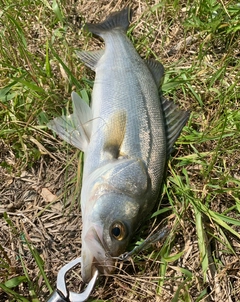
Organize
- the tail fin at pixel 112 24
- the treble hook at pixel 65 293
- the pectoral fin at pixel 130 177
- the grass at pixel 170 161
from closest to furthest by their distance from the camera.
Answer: the treble hook at pixel 65 293
the pectoral fin at pixel 130 177
the grass at pixel 170 161
the tail fin at pixel 112 24

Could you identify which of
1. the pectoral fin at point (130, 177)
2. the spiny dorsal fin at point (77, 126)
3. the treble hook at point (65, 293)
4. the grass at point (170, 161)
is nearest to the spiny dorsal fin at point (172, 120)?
the grass at point (170, 161)

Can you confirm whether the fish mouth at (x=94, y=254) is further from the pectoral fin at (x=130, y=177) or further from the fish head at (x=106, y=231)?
the pectoral fin at (x=130, y=177)

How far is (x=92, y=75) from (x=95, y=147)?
0.97m

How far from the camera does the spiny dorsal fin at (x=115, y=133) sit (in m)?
2.99

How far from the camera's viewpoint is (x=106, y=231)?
2.65 m

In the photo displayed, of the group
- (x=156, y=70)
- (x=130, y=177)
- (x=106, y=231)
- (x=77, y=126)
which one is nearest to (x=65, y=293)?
(x=106, y=231)

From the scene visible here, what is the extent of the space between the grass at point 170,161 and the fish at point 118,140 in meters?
0.18

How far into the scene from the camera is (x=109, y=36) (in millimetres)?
3764

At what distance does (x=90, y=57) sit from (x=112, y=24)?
1.65 ft

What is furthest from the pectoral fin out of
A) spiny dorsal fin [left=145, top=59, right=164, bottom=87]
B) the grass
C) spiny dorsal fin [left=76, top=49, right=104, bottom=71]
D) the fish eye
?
spiny dorsal fin [left=76, top=49, right=104, bottom=71]

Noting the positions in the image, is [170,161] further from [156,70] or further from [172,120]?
[156,70]

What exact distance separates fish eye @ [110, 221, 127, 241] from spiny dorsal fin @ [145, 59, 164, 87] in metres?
1.50

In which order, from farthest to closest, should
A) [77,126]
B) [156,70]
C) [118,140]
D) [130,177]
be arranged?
1. [156,70]
2. [77,126]
3. [118,140]
4. [130,177]

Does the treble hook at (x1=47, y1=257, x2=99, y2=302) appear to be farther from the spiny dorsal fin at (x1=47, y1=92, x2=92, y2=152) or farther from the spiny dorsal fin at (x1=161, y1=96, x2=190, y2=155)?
the spiny dorsal fin at (x1=161, y1=96, x2=190, y2=155)
